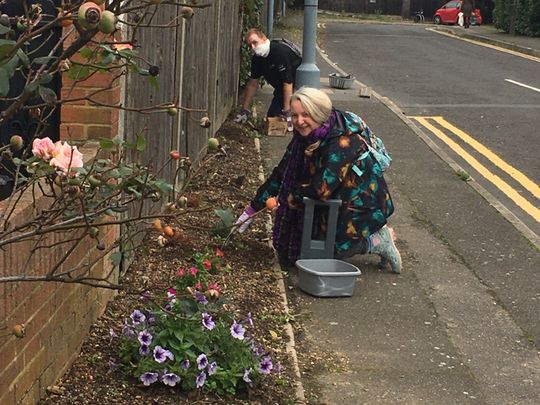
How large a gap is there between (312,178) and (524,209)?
11.2 feet

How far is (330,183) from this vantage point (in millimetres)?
5578

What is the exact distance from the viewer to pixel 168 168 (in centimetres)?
616

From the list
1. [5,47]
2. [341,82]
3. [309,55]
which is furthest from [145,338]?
[341,82]

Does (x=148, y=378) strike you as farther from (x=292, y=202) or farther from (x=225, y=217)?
(x=292, y=202)

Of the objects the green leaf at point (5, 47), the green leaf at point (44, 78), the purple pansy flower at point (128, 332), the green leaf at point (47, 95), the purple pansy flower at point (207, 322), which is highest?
the green leaf at point (5, 47)

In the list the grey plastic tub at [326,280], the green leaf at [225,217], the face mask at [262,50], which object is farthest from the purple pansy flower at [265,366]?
the face mask at [262,50]

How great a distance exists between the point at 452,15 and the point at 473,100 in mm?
37304

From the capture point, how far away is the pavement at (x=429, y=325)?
4.28m

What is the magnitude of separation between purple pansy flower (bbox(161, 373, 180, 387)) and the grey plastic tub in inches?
66.1

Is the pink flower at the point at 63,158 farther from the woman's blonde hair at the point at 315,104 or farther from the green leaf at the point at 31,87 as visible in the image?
the woman's blonde hair at the point at 315,104

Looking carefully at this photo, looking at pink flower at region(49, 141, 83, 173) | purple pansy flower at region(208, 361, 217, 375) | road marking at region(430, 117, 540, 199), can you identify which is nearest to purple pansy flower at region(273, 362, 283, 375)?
purple pansy flower at region(208, 361, 217, 375)

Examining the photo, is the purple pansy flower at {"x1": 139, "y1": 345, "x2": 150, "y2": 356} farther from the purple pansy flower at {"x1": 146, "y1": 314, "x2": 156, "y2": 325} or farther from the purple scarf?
the purple scarf

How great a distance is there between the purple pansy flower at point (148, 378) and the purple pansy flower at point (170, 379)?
33mm

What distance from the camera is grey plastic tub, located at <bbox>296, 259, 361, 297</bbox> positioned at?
5.36m
